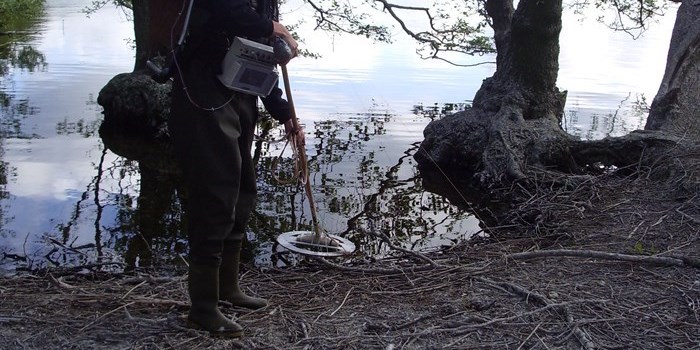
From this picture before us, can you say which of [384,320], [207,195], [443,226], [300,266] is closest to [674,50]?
[443,226]

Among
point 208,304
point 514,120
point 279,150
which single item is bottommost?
point 279,150

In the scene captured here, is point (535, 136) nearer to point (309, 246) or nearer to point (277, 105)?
point (309, 246)

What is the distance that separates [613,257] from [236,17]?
2.75 metres

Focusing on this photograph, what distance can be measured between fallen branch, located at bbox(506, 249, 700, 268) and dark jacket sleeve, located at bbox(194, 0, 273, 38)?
2.37 m

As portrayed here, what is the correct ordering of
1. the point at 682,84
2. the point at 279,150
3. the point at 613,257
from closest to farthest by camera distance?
the point at 613,257, the point at 682,84, the point at 279,150

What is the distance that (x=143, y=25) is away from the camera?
13.8 meters

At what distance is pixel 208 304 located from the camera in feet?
11.2

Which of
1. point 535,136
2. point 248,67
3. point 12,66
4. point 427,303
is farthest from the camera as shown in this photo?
point 12,66

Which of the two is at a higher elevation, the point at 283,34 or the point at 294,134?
the point at 283,34

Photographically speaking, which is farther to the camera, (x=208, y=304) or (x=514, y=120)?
(x=514, y=120)

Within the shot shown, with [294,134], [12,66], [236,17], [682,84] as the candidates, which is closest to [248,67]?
[236,17]

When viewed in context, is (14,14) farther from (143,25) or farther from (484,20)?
(484,20)

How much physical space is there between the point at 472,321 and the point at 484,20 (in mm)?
10273

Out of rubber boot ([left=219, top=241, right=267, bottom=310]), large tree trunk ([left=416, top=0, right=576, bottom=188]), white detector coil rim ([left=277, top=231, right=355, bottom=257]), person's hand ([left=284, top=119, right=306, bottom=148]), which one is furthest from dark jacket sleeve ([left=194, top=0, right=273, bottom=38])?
large tree trunk ([left=416, top=0, right=576, bottom=188])
